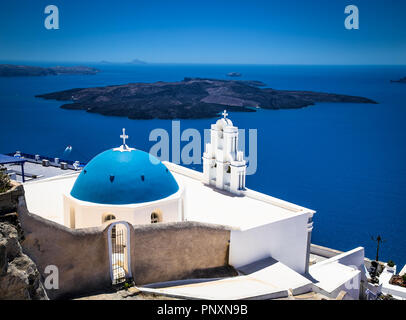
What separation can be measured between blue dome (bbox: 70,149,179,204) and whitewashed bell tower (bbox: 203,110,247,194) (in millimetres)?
3775

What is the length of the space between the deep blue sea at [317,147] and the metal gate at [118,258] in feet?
49.7

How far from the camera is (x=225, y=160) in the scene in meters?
15.3

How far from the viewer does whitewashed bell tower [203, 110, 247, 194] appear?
1472 centimetres

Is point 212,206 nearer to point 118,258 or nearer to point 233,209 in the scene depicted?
point 233,209

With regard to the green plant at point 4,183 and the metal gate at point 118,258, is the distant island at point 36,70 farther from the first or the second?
the green plant at point 4,183

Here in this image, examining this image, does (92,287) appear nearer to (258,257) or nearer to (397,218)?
(258,257)

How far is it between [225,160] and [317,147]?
30983 millimetres

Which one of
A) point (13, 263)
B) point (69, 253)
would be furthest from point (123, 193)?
point (13, 263)

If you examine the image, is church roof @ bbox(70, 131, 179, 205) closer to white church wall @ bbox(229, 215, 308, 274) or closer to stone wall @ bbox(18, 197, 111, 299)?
stone wall @ bbox(18, 197, 111, 299)

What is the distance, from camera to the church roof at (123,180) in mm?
10625

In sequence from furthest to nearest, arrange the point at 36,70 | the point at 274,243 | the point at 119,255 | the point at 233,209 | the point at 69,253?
the point at 36,70
the point at 233,209
the point at 274,243
the point at 119,255
the point at 69,253

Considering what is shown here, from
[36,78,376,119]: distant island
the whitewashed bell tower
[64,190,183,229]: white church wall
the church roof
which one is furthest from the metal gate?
[36,78,376,119]: distant island

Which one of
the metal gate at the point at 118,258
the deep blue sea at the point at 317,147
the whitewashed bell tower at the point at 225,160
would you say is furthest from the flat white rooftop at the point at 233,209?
the deep blue sea at the point at 317,147
